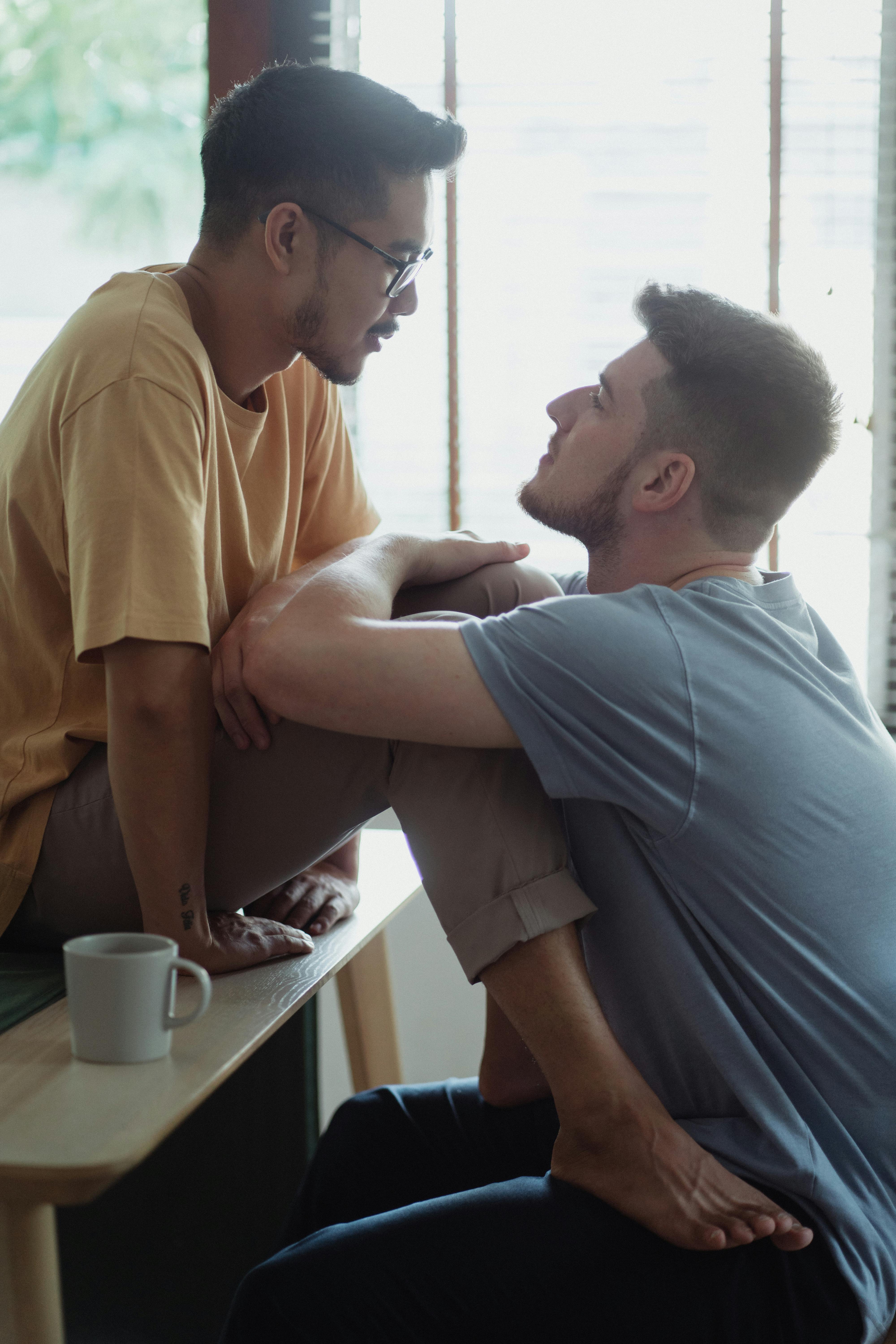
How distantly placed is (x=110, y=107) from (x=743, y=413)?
1.67 m

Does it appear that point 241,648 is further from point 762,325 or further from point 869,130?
point 869,130

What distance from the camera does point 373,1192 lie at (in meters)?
1.25

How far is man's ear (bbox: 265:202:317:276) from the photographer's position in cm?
123

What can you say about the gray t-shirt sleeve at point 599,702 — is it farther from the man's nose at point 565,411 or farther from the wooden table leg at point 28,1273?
the wooden table leg at point 28,1273

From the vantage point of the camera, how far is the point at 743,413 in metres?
1.07

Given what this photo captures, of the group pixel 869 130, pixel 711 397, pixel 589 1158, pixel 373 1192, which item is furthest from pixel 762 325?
pixel 869 130

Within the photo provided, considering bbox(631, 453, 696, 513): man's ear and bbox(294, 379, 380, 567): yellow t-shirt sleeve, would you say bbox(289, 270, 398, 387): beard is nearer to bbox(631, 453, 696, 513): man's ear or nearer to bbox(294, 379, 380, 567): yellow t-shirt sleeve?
bbox(294, 379, 380, 567): yellow t-shirt sleeve

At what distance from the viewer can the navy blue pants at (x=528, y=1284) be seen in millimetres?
843

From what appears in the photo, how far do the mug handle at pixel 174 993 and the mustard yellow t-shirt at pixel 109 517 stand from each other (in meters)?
0.27

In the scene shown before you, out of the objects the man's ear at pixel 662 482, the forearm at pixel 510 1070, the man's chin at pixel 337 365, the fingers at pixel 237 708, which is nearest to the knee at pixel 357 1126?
the forearm at pixel 510 1070

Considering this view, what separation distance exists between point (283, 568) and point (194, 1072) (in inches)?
28.5

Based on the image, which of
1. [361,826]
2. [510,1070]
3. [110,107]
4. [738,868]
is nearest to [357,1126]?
[510,1070]

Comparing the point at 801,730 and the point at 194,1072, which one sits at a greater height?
the point at 801,730

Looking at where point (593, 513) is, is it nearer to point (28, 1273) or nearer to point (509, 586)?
point (509, 586)
